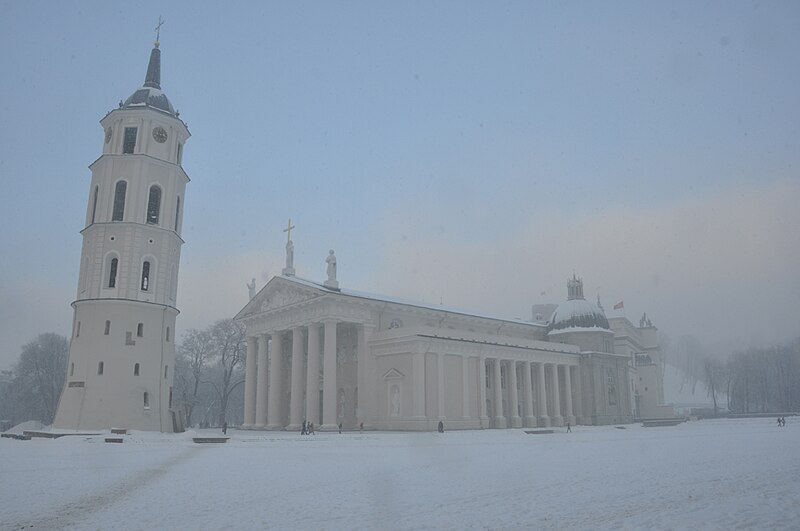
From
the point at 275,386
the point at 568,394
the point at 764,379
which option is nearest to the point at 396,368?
the point at 275,386

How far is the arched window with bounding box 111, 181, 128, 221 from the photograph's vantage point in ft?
142

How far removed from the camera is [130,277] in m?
42.0

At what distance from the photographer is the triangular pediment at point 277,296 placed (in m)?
49.9

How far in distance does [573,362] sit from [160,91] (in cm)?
4440

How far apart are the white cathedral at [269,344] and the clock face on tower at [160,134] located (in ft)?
0.72

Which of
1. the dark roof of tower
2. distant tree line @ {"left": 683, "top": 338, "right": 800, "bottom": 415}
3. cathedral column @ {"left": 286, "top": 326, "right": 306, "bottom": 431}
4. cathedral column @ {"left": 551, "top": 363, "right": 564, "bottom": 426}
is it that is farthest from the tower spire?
distant tree line @ {"left": 683, "top": 338, "right": 800, "bottom": 415}

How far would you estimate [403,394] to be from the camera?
46.2 m

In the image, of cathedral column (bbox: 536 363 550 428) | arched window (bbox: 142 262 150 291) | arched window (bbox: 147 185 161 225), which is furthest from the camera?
cathedral column (bbox: 536 363 550 428)

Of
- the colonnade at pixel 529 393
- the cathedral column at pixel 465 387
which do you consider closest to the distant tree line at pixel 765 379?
the colonnade at pixel 529 393

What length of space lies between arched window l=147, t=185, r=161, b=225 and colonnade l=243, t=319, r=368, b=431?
13.4 meters

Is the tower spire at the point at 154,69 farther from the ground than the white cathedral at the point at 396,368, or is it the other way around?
the tower spire at the point at 154,69

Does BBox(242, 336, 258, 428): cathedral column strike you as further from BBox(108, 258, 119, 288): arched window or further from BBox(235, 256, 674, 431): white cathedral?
BBox(108, 258, 119, 288): arched window

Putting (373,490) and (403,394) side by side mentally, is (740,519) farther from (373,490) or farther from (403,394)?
(403,394)

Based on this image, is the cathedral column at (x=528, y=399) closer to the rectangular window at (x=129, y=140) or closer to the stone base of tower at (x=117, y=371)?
the stone base of tower at (x=117, y=371)
